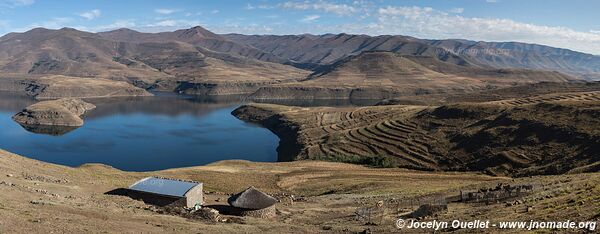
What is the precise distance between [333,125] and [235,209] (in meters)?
88.3

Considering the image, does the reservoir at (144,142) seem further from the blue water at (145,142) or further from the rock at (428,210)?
the rock at (428,210)

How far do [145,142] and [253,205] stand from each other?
96332mm

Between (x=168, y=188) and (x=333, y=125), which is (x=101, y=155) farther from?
(x=168, y=188)

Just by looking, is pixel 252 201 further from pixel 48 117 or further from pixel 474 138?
pixel 48 117

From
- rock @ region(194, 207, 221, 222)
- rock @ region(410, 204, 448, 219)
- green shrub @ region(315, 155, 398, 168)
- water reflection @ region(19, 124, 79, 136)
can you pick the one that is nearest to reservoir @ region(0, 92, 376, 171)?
water reflection @ region(19, 124, 79, 136)

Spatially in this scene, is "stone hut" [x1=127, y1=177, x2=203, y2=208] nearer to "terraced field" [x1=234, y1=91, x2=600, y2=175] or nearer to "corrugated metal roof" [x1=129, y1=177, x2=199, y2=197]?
"corrugated metal roof" [x1=129, y1=177, x2=199, y2=197]

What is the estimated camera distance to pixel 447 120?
108m

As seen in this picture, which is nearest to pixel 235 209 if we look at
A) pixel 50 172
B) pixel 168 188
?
pixel 168 188

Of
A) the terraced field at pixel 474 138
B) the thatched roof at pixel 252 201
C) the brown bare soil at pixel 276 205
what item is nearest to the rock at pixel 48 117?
the terraced field at pixel 474 138

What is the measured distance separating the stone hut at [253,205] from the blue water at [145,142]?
60773mm

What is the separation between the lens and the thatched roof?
39.2 meters

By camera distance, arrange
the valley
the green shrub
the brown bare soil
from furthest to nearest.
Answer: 1. the green shrub
2. the valley
3. the brown bare soil

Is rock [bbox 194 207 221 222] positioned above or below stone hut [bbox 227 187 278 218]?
above

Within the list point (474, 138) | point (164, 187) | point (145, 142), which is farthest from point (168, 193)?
point (145, 142)
